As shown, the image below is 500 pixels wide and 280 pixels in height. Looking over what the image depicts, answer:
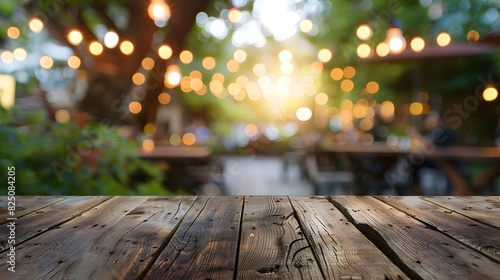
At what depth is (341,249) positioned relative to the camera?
1.01 meters

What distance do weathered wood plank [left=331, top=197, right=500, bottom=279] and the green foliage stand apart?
1.76m

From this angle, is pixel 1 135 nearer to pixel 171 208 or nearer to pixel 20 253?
pixel 171 208

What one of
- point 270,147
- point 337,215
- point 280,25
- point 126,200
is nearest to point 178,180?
point 126,200

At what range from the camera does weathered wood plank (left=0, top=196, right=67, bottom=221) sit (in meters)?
1.43

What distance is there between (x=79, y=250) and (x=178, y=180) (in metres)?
3.89

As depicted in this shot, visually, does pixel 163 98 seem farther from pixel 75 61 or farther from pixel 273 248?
pixel 273 248

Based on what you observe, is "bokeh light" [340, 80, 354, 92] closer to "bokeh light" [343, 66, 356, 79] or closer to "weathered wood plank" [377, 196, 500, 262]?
"bokeh light" [343, 66, 356, 79]

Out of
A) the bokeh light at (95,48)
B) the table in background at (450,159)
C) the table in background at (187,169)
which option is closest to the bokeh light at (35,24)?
the bokeh light at (95,48)

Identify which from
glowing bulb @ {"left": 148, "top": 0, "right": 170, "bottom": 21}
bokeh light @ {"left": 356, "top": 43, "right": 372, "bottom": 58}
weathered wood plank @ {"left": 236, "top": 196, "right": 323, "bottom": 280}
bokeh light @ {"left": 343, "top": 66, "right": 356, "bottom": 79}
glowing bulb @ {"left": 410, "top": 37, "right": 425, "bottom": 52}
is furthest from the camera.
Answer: bokeh light @ {"left": 343, "top": 66, "right": 356, "bottom": 79}

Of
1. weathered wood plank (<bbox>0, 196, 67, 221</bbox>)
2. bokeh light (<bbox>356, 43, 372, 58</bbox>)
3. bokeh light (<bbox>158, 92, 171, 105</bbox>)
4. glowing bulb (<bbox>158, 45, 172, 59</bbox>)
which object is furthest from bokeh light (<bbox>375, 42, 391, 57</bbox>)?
weathered wood plank (<bbox>0, 196, 67, 221</bbox>)

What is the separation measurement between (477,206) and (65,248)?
1.47 meters

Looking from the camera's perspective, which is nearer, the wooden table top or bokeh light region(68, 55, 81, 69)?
the wooden table top

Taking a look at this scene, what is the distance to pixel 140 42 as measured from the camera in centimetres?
467

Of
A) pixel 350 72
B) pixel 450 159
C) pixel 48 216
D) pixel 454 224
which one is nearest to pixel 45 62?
pixel 48 216
